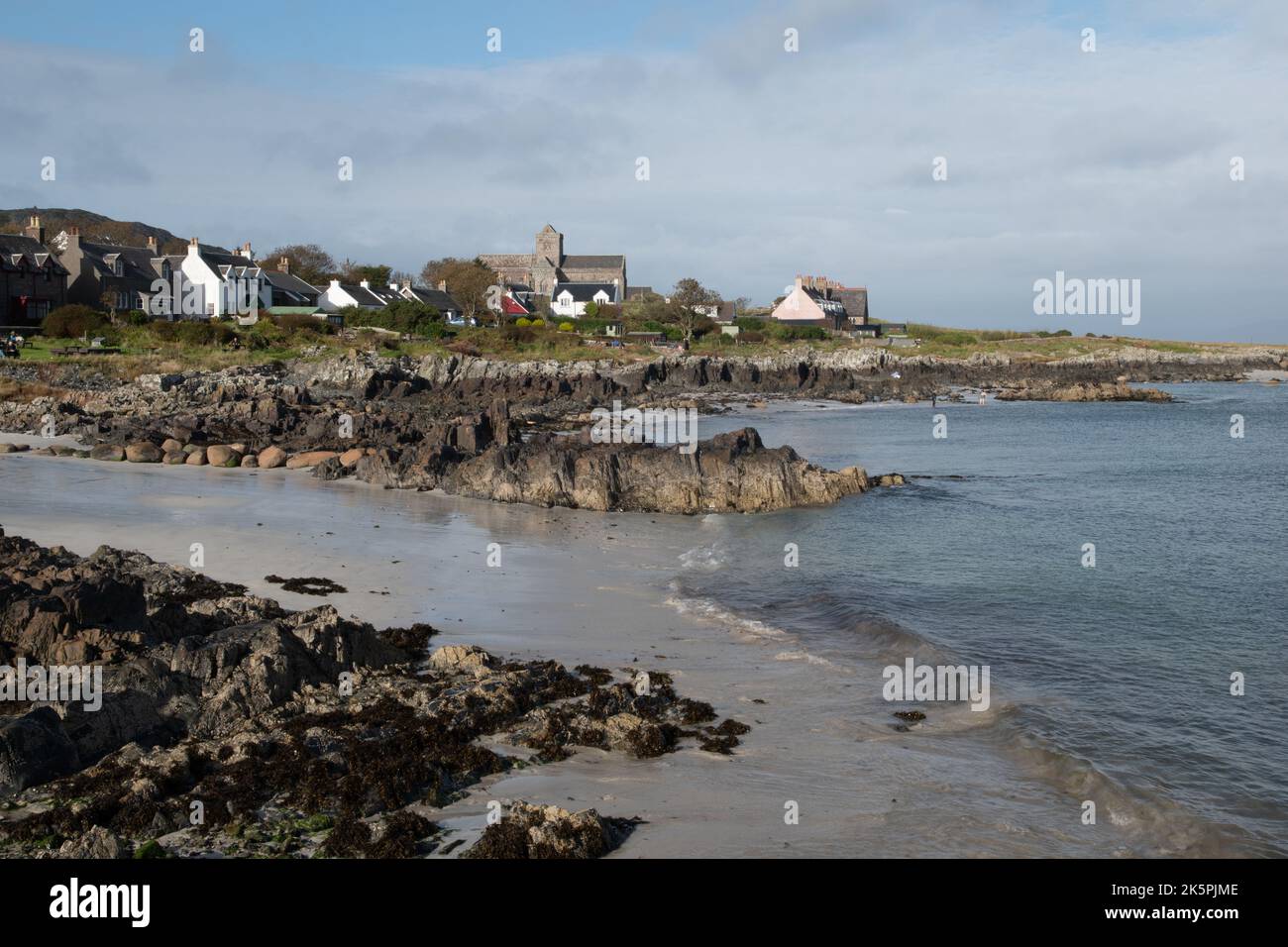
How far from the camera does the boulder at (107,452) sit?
95.9 feet

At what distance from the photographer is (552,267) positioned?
132000 millimetres

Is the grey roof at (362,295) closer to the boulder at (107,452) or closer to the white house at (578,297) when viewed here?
the white house at (578,297)

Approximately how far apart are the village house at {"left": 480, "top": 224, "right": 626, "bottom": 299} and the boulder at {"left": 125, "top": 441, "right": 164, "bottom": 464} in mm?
100895

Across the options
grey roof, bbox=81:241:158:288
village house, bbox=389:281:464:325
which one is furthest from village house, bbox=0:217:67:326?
village house, bbox=389:281:464:325

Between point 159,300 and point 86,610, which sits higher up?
point 159,300

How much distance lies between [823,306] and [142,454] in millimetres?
95864

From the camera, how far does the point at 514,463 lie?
2520 centimetres

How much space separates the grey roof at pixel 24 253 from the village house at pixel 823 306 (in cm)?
7097

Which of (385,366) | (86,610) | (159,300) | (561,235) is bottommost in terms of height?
(86,610)

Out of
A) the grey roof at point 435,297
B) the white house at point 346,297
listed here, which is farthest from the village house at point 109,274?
the grey roof at point 435,297

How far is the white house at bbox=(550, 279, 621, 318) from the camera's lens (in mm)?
115438
